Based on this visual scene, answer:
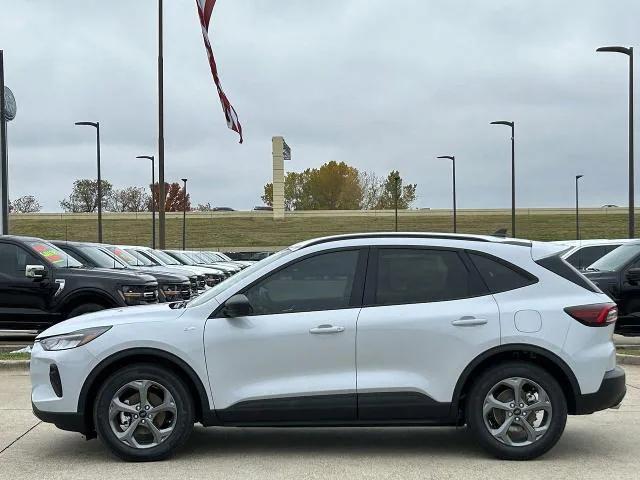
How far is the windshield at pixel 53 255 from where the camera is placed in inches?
523

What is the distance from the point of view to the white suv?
6219mm

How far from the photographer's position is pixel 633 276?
13.1 metres

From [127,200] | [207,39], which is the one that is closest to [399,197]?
[127,200]

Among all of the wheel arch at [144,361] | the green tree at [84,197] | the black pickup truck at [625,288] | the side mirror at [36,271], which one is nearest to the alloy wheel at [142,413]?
the wheel arch at [144,361]

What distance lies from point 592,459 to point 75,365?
3.89 meters

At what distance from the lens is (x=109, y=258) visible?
51.4 ft

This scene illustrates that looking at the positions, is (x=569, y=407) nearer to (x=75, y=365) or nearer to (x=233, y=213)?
(x=75, y=365)

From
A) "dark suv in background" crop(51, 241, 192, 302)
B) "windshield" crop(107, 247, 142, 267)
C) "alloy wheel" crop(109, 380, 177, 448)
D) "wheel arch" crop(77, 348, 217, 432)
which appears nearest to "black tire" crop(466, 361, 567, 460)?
"wheel arch" crop(77, 348, 217, 432)

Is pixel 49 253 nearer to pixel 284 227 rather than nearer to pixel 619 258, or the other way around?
pixel 619 258

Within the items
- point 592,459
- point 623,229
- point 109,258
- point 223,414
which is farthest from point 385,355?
point 623,229

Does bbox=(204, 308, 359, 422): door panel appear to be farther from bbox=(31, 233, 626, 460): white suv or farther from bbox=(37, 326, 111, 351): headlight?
bbox=(37, 326, 111, 351): headlight

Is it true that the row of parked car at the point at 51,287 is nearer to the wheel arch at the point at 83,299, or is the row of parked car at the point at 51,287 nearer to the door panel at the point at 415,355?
the wheel arch at the point at 83,299

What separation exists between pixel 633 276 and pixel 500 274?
292 inches

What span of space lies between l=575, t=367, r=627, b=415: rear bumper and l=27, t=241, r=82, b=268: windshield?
9.13 m
